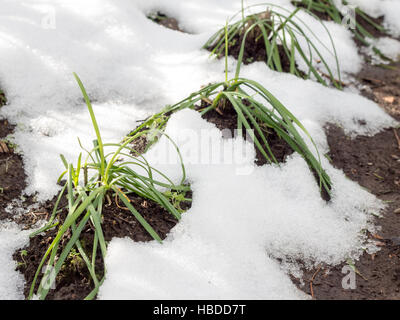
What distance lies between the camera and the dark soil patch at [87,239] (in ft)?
4.45

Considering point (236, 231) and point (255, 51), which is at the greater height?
point (255, 51)

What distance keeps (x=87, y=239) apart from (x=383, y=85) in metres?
2.19

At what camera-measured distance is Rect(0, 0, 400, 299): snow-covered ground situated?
1440 mm

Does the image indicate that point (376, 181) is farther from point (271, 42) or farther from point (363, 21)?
point (363, 21)

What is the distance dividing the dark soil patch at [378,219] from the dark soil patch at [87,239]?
0.59 meters

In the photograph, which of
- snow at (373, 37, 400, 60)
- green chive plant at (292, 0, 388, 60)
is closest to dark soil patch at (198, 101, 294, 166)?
green chive plant at (292, 0, 388, 60)

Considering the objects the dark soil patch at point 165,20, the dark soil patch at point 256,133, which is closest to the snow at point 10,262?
the dark soil patch at point 256,133

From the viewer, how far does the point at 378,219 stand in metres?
1.80

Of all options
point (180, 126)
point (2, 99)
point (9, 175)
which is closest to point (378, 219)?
point (180, 126)

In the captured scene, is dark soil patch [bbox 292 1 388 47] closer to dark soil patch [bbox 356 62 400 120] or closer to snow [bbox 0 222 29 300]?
dark soil patch [bbox 356 62 400 120]

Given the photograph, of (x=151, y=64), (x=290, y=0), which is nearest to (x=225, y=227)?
(x=151, y=64)

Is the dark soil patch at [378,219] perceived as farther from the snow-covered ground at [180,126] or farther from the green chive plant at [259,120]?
the green chive plant at [259,120]
